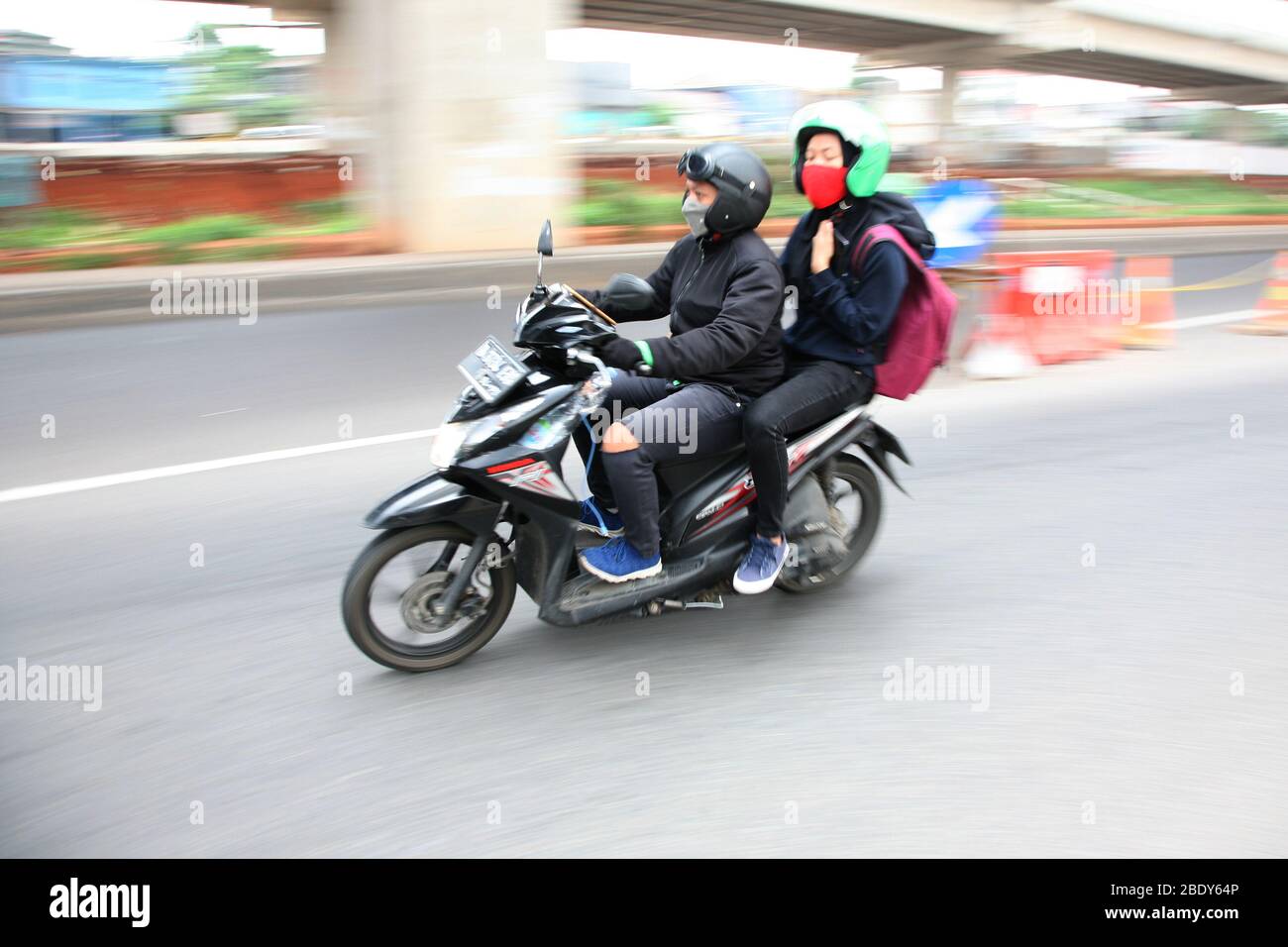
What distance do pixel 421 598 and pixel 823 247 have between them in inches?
76.3

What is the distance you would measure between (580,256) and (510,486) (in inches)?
384

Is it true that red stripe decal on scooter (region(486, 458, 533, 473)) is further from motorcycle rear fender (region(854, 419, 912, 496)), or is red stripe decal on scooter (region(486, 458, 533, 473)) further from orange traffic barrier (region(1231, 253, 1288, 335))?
orange traffic barrier (region(1231, 253, 1288, 335))

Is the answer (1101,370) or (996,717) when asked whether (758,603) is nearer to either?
(996,717)

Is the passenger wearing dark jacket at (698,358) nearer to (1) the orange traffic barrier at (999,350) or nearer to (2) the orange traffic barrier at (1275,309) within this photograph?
(1) the orange traffic barrier at (999,350)

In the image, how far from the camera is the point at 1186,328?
10953 mm

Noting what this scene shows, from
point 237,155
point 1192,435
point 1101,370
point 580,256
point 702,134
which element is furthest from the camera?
point 702,134

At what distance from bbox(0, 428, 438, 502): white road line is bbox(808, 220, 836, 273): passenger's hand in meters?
3.44

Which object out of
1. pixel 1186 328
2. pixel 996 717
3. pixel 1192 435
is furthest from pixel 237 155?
pixel 996 717

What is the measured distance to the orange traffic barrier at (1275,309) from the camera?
10906 mm

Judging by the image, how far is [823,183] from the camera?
13.9 feet

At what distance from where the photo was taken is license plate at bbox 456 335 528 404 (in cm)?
390

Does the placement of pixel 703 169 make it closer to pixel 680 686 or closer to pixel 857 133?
pixel 857 133

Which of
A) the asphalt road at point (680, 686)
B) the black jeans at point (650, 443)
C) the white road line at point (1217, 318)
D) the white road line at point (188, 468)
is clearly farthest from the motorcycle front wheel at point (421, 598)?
the white road line at point (1217, 318)

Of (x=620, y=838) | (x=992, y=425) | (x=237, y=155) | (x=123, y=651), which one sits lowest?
(x=620, y=838)
